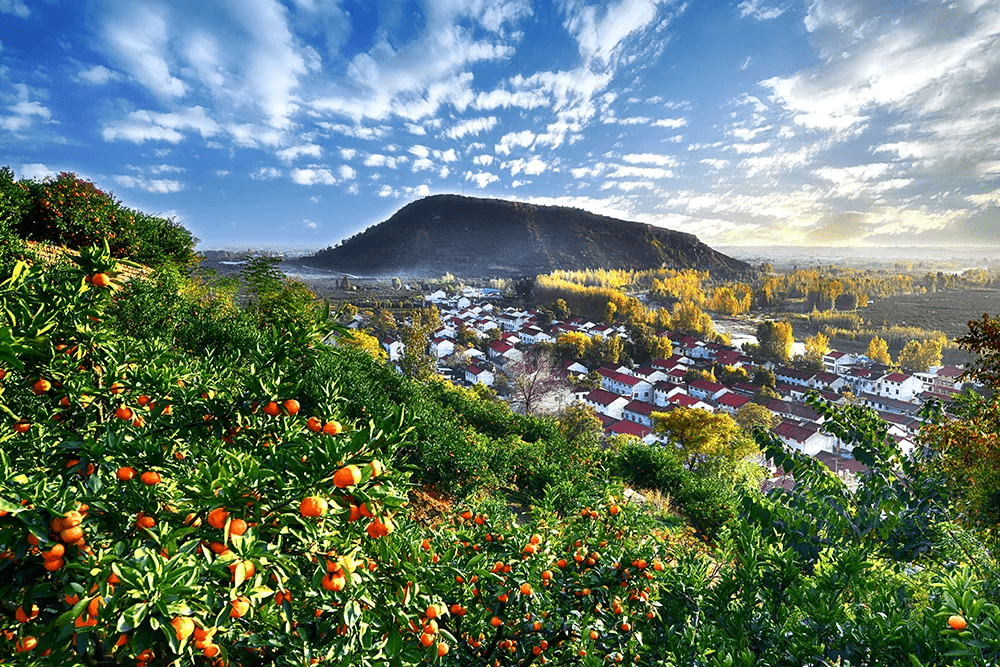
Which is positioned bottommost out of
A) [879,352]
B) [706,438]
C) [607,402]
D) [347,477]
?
[607,402]

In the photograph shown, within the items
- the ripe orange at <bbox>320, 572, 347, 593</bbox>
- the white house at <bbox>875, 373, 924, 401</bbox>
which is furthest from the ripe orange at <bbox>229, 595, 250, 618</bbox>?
the white house at <bbox>875, 373, 924, 401</bbox>

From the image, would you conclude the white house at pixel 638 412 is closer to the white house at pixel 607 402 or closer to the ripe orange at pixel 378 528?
the white house at pixel 607 402

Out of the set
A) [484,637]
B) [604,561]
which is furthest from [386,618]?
[604,561]

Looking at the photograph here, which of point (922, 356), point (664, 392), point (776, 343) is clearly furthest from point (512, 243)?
point (922, 356)

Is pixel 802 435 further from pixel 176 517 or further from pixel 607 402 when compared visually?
pixel 176 517

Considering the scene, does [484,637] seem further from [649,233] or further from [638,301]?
[649,233]

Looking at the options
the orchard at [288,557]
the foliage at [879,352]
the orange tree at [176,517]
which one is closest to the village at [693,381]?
the foliage at [879,352]

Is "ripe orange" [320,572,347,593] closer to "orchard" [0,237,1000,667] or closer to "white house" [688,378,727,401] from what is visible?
"orchard" [0,237,1000,667]
